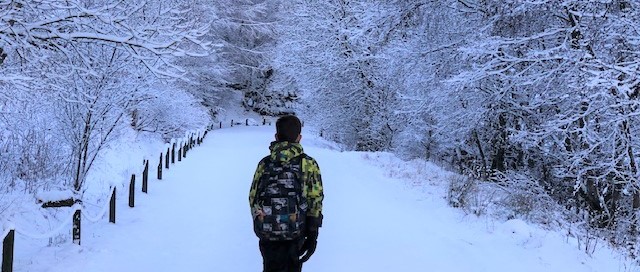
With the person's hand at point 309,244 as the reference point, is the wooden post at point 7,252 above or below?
below

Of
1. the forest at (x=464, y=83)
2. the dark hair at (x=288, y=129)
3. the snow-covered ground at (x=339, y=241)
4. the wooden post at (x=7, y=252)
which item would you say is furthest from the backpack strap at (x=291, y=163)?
the wooden post at (x=7, y=252)

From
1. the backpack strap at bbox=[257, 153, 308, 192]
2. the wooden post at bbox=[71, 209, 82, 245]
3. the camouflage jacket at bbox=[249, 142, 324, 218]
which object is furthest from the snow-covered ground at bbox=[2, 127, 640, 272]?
the backpack strap at bbox=[257, 153, 308, 192]

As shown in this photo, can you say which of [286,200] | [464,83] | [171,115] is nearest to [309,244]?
[286,200]

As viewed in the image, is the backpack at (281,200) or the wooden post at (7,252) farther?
the wooden post at (7,252)

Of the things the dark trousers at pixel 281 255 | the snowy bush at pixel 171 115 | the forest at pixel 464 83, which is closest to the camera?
the dark trousers at pixel 281 255

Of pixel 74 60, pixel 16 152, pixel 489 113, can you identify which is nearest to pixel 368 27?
pixel 489 113

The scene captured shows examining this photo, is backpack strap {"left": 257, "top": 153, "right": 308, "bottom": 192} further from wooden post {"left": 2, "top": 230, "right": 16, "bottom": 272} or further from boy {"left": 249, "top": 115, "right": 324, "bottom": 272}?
wooden post {"left": 2, "top": 230, "right": 16, "bottom": 272}

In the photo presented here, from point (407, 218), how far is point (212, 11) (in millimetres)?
31986

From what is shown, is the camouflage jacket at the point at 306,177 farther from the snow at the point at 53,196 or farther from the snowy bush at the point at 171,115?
the snowy bush at the point at 171,115

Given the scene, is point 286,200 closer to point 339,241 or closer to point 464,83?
point 339,241

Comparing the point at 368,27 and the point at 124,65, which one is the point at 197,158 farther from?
the point at 368,27

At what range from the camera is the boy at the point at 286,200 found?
391cm

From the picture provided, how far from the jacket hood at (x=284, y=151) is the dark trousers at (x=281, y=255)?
0.68m

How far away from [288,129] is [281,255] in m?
1.00
